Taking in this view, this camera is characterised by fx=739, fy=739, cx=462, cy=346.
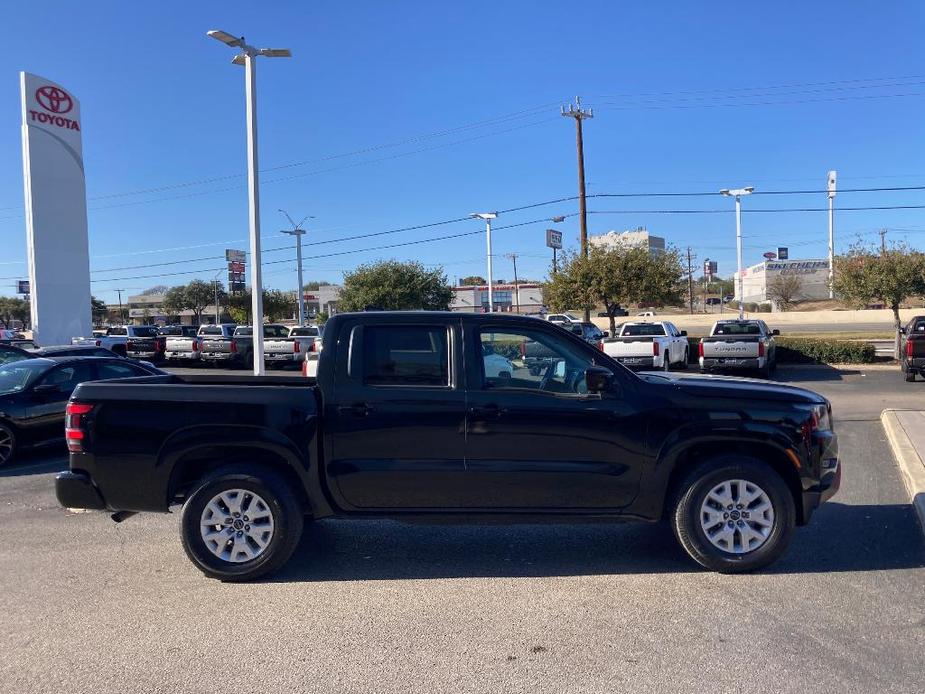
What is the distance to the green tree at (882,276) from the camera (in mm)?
26344

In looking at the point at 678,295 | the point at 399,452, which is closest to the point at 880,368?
the point at 678,295

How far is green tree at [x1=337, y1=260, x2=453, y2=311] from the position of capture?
4600cm

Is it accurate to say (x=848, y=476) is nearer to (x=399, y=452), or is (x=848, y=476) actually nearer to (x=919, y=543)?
(x=919, y=543)

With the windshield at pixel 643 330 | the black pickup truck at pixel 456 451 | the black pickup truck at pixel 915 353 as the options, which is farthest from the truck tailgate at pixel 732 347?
the black pickup truck at pixel 456 451

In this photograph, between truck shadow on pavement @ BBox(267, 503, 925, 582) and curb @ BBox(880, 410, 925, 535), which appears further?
curb @ BBox(880, 410, 925, 535)

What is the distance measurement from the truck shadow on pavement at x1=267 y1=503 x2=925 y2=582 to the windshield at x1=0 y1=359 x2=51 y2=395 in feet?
18.7

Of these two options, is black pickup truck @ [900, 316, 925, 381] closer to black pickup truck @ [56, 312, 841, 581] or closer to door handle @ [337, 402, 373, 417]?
black pickup truck @ [56, 312, 841, 581]

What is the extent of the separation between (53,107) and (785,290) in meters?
85.8

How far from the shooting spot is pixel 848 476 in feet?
27.2

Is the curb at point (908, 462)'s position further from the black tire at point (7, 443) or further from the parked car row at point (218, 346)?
the parked car row at point (218, 346)

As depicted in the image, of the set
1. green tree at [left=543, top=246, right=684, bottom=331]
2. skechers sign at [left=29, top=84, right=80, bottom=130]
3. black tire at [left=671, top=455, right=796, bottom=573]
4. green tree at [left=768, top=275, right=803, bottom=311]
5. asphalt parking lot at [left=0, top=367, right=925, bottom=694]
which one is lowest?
asphalt parking lot at [left=0, top=367, right=925, bottom=694]

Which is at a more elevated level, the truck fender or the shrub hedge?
the truck fender

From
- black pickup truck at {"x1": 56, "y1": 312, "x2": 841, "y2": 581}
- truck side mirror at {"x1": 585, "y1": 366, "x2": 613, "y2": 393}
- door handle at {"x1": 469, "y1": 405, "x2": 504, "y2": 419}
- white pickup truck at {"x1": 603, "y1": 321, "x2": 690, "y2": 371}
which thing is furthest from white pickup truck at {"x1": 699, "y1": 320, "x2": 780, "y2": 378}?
door handle at {"x1": 469, "y1": 405, "x2": 504, "y2": 419}

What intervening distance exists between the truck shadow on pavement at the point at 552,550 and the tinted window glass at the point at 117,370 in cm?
583
